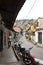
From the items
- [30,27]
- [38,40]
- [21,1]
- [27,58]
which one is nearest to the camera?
[21,1]

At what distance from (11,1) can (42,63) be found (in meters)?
2.69

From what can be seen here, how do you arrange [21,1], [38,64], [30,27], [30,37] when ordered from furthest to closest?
[30,27], [30,37], [38,64], [21,1]

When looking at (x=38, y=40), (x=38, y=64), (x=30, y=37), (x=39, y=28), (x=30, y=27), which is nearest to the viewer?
(x=38, y=64)

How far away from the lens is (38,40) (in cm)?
4456

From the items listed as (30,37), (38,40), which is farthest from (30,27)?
(38,40)

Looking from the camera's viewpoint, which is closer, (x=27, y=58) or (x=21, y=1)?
(x=21, y=1)

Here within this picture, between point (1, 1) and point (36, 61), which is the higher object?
point (1, 1)

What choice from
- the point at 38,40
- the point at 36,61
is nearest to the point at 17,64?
the point at 36,61

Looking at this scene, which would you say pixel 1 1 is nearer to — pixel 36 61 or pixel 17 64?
pixel 36 61

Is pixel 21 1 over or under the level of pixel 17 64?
over

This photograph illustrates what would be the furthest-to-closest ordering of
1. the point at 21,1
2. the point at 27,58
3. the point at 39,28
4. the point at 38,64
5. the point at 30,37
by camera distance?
1. the point at 30,37
2. the point at 39,28
3. the point at 27,58
4. the point at 38,64
5. the point at 21,1

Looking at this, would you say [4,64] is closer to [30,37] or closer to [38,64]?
[38,64]

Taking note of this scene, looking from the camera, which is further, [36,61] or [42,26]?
[42,26]

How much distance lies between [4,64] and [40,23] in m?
37.9
